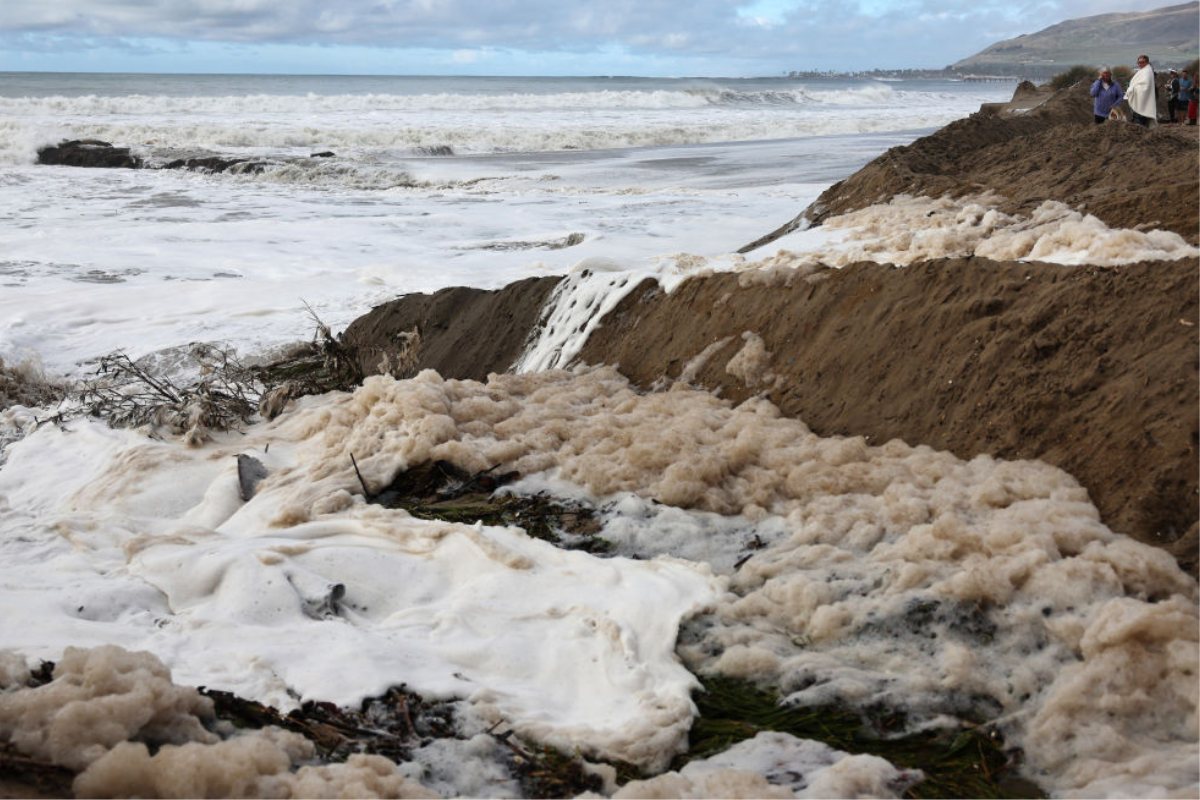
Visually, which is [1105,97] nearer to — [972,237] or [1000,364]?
[972,237]

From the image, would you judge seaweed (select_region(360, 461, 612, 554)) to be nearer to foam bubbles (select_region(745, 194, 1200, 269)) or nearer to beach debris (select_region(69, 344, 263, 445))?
beach debris (select_region(69, 344, 263, 445))

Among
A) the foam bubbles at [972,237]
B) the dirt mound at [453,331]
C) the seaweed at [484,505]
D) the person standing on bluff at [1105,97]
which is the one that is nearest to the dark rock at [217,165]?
the dirt mound at [453,331]

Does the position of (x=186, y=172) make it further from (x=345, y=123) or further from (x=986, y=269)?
(x=986, y=269)

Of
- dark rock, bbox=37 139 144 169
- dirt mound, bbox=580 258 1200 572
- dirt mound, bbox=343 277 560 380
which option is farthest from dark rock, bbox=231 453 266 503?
dark rock, bbox=37 139 144 169

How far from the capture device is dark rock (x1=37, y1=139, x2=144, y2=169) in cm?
2542

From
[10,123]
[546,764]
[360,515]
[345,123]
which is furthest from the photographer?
[345,123]

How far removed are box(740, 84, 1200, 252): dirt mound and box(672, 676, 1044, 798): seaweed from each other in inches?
146

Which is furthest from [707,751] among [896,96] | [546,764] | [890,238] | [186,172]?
[896,96]

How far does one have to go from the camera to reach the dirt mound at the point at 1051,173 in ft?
19.8

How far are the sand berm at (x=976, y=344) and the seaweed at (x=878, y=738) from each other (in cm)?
115

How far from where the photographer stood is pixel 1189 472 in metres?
3.69

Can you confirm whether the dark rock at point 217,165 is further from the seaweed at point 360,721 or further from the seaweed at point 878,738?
the seaweed at point 878,738

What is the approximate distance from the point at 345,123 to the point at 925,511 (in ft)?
118

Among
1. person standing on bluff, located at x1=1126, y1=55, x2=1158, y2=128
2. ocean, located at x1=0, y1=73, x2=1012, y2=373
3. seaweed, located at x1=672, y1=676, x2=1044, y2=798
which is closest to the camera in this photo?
seaweed, located at x1=672, y1=676, x2=1044, y2=798
